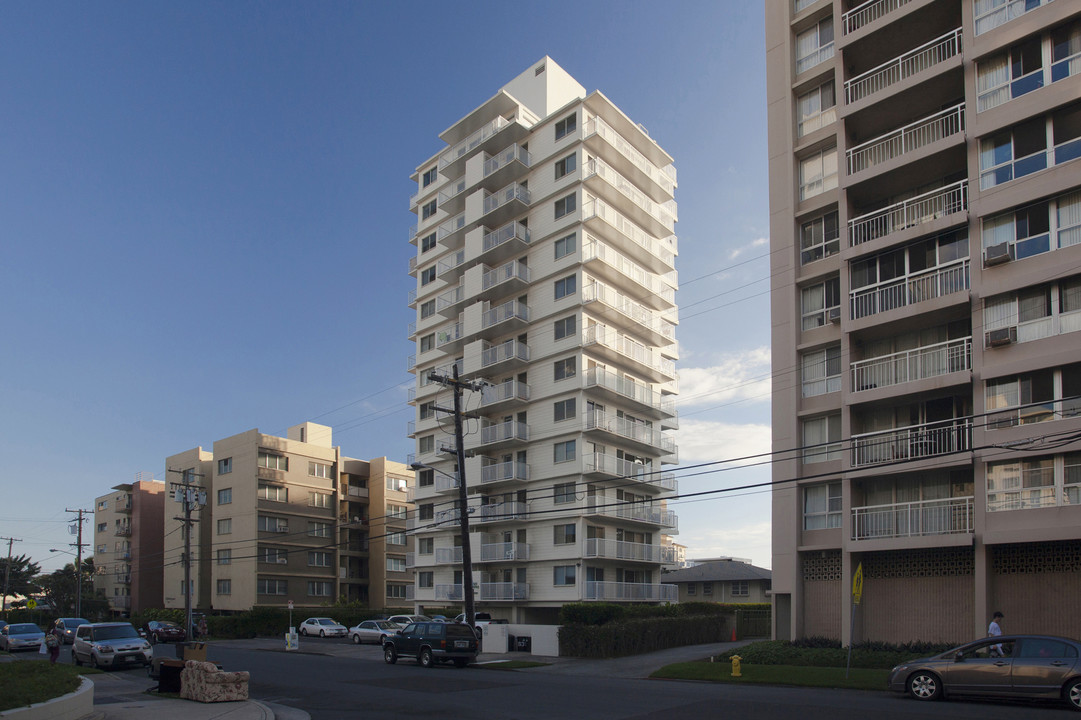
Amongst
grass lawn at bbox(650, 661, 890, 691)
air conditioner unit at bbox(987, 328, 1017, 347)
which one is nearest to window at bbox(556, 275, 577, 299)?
grass lawn at bbox(650, 661, 890, 691)

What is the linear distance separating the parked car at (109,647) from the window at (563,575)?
22.7 m

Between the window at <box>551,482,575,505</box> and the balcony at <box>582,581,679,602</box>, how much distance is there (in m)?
4.81

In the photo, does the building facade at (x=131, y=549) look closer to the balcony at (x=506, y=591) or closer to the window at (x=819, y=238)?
the balcony at (x=506, y=591)

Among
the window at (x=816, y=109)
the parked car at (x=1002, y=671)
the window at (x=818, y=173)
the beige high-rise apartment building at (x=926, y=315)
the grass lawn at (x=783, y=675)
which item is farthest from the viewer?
the window at (x=816, y=109)

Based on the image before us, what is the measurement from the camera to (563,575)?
1895 inches

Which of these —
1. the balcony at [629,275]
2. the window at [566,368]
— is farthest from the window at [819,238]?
the window at [566,368]

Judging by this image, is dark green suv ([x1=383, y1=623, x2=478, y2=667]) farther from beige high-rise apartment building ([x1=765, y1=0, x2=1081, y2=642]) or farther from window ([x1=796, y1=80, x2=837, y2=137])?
window ([x1=796, y1=80, x2=837, y2=137])

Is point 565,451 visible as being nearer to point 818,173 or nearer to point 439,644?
point 439,644

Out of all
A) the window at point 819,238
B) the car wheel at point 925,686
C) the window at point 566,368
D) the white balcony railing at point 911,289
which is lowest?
the car wheel at point 925,686

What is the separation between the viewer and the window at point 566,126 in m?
52.3

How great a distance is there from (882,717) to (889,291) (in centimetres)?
1728

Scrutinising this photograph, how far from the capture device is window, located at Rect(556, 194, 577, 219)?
169 ft

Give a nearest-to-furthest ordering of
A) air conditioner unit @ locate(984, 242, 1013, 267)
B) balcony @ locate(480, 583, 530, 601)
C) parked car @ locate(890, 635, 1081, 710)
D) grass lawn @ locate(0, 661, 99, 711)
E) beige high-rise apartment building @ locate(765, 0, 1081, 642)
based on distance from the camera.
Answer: grass lawn @ locate(0, 661, 99, 711), parked car @ locate(890, 635, 1081, 710), beige high-rise apartment building @ locate(765, 0, 1081, 642), air conditioner unit @ locate(984, 242, 1013, 267), balcony @ locate(480, 583, 530, 601)

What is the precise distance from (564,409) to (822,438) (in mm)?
20462
